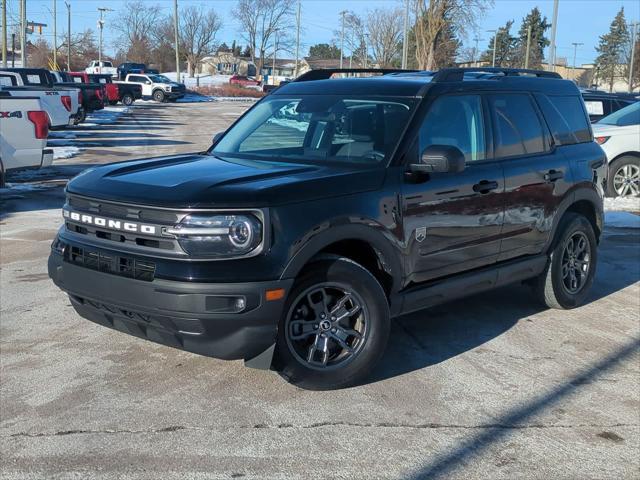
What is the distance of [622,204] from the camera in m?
12.7

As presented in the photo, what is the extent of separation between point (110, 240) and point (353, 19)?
3082 inches

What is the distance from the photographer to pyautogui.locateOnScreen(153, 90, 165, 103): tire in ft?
179

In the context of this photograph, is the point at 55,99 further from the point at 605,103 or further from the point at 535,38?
the point at 535,38

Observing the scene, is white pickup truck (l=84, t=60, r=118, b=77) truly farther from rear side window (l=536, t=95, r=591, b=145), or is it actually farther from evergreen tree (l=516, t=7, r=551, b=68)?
rear side window (l=536, t=95, r=591, b=145)

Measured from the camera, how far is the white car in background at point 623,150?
12867mm

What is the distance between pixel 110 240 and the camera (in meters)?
4.47

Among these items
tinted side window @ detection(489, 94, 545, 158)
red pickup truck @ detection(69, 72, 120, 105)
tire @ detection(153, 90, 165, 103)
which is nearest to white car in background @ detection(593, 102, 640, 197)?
tinted side window @ detection(489, 94, 545, 158)

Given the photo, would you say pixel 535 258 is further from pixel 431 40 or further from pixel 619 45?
pixel 619 45

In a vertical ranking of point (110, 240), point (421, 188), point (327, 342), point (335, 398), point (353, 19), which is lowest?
point (335, 398)

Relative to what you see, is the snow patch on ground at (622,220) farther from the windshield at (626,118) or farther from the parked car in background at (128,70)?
the parked car in background at (128,70)

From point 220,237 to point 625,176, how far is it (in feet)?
35.2

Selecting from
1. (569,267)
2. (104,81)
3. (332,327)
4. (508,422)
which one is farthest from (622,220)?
(104,81)

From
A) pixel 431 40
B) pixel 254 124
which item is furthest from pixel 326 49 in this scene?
pixel 254 124

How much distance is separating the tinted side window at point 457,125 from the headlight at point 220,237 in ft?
5.13
